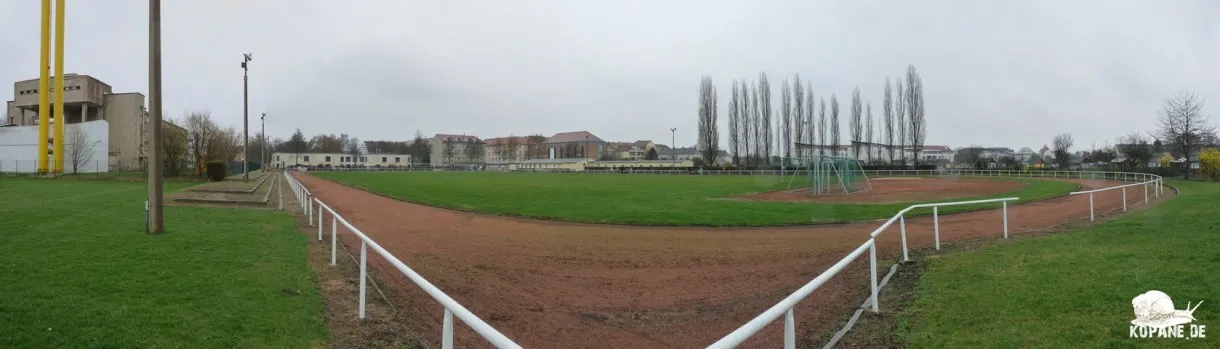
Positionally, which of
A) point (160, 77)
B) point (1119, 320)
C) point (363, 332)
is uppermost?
point (160, 77)

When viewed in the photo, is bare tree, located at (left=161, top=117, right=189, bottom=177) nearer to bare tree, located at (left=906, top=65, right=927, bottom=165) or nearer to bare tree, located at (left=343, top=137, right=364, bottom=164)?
bare tree, located at (left=906, top=65, right=927, bottom=165)

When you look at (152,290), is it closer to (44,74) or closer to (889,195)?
(889,195)

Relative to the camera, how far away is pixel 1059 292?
5395 millimetres

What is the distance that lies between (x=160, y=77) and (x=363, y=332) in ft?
30.7

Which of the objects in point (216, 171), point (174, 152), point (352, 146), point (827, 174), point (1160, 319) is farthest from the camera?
point (352, 146)

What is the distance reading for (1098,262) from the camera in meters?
6.58

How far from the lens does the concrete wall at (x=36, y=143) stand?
181 ft

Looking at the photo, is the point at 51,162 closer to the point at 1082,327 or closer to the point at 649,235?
the point at 649,235

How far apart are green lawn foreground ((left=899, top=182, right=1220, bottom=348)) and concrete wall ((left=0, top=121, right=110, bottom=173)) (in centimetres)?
7008

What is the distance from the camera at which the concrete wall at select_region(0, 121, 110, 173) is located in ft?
181

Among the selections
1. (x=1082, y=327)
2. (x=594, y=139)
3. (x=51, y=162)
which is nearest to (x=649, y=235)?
(x=1082, y=327)

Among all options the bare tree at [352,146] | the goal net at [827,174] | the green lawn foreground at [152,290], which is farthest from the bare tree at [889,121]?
the bare tree at [352,146]

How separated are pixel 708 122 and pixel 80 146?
6639 cm

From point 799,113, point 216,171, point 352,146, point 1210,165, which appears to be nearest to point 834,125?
point 799,113
